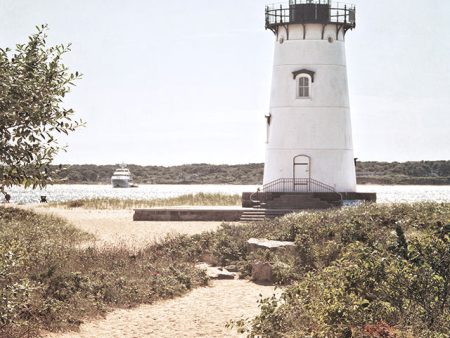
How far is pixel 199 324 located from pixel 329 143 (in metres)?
24.2

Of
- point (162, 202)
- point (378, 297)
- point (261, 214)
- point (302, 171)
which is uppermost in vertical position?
point (302, 171)

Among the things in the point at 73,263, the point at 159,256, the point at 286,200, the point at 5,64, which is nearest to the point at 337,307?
the point at 5,64

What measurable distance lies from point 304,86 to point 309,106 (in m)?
1.08

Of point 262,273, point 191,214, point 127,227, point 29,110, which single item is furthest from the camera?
point 191,214

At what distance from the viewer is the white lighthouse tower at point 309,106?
37.4m

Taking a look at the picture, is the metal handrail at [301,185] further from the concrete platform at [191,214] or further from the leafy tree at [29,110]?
the leafy tree at [29,110]

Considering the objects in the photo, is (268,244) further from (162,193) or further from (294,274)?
(162,193)

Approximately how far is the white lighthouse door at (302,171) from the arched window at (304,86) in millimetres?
3035

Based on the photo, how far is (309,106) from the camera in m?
37.5

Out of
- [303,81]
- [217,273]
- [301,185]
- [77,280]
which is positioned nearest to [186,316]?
[77,280]

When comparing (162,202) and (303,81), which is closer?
(303,81)

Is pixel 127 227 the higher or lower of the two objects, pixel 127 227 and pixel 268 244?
the lower

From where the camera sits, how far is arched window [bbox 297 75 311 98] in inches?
1485

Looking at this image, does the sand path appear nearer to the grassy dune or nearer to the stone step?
the grassy dune
